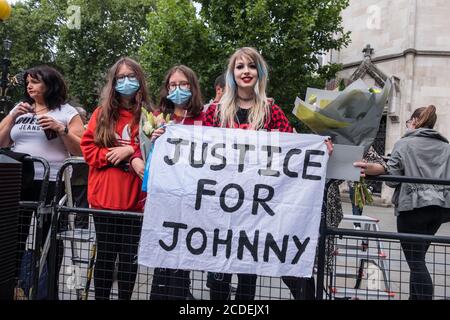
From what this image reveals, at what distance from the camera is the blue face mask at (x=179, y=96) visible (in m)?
3.72

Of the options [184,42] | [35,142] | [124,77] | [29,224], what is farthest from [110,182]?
[184,42]

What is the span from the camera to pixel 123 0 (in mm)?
33375

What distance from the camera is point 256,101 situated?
3.44 metres

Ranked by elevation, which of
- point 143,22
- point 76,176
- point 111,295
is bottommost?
point 111,295

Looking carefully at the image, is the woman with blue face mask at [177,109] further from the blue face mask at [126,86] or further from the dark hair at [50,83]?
the dark hair at [50,83]

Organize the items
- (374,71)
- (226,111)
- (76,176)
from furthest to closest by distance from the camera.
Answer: (374,71) → (76,176) → (226,111)

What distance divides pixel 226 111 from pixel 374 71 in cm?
1673

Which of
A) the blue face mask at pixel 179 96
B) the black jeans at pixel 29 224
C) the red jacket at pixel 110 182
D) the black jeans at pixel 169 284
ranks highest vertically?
the blue face mask at pixel 179 96

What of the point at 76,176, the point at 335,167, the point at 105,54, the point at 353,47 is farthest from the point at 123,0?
the point at 335,167

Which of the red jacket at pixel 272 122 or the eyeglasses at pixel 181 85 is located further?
the eyeglasses at pixel 181 85

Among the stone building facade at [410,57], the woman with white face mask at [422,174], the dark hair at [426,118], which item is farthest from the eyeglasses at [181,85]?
the stone building facade at [410,57]

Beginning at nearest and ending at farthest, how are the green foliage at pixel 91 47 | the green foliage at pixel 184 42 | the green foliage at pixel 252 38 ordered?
the green foliage at pixel 252 38, the green foliage at pixel 184 42, the green foliage at pixel 91 47

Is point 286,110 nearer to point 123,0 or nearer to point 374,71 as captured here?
point 374,71
